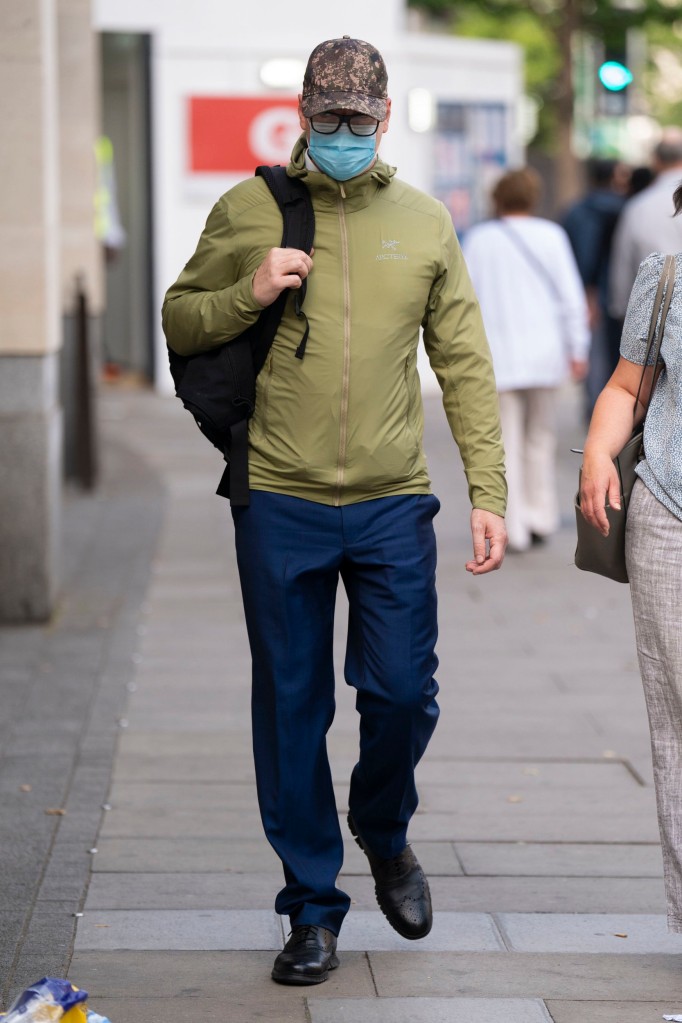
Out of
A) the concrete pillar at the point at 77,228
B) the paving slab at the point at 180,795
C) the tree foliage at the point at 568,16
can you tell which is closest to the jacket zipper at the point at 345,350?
the paving slab at the point at 180,795

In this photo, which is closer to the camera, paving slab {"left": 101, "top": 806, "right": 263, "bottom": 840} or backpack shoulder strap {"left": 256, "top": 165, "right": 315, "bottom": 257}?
backpack shoulder strap {"left": 256, "top": 165, "right": 315, "bottom": 257}

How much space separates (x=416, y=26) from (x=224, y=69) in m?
15.6

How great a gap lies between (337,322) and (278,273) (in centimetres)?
20

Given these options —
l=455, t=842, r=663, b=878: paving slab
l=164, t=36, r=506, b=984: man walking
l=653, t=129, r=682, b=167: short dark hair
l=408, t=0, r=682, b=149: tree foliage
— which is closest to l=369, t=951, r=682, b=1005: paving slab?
l=164, t=36, r=506, b=984: man walking

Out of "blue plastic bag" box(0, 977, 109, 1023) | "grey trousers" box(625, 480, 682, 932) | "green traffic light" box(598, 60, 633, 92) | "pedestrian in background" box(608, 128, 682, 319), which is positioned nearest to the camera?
"blue plastic bag" box(0, 977, 109, 1023)

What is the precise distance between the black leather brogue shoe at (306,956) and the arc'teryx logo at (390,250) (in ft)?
4.79

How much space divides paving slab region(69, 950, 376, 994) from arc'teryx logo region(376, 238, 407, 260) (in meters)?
1.56

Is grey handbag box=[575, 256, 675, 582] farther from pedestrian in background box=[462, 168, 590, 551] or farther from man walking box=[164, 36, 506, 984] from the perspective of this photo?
pedestrian in background box=[462, 168, 590, 551]

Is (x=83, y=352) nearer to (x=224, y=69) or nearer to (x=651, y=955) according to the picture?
(x=224, y=69)

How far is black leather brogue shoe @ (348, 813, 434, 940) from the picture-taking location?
4.12 metres

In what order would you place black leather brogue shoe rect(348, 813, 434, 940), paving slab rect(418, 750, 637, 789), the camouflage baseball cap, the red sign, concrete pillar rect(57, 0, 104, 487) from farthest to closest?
the red sign
concrete pillar rect(57, 0, 104, 487)
paving slab rect(418, 750, 637, 789)
black leather brogue shoe rect(348, 813, 434, 940)
the camouflage baseball cap

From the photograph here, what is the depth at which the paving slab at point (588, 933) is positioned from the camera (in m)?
4.22

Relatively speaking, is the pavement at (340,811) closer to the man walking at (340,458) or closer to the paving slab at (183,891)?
the paving slab at (183,891)

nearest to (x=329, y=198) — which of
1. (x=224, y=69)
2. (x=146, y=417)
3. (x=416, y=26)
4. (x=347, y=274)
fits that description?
(x=347, y=274)
